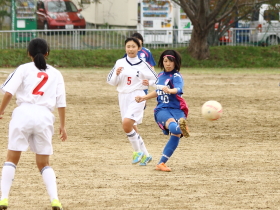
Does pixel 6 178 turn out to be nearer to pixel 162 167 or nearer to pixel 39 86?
pixel 39 86

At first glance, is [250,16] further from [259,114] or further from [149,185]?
[149,185]

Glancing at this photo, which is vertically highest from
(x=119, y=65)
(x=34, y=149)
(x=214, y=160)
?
(x=119, y=65)

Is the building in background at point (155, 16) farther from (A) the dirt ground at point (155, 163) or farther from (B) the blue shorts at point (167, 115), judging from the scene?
(B) the blue shorts at point (167, 115)

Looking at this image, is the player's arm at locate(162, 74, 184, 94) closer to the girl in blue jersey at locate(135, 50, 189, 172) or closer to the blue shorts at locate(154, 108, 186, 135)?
the girl in blue jersey at locate(135, 50, 189, 172)

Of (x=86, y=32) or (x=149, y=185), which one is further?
(x=86, y=32)

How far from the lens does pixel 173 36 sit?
26406mm

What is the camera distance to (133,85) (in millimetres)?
8070

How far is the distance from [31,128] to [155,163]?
2953 millimetres

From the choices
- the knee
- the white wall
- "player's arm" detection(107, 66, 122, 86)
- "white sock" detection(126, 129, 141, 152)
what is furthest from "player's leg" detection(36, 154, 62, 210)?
the white wall

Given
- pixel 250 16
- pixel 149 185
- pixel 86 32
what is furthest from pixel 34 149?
pixel 250 16

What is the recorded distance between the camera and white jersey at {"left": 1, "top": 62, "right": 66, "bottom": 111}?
217 inches

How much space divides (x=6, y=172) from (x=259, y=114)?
8067 mm

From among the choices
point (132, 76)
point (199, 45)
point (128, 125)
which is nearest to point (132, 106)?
point (128, 125)

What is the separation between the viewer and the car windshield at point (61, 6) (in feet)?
96.8
